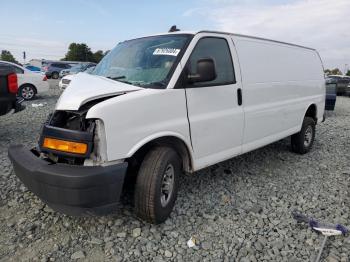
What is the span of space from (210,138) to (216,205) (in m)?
0.82

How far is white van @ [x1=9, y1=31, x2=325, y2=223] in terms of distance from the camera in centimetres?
269

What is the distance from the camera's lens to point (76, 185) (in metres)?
2.58

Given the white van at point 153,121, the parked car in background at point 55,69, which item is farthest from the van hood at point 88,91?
the parked car in background at point 55,69

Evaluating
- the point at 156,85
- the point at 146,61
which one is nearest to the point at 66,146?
the point at 156,85

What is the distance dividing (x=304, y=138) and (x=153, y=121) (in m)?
4.06

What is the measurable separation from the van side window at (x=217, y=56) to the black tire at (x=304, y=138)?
2673mm

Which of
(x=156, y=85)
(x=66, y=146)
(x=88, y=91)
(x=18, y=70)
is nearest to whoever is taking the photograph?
(x=66, y=146)

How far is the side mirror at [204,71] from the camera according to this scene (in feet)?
10.5

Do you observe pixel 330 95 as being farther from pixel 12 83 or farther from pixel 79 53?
pixel 79 53

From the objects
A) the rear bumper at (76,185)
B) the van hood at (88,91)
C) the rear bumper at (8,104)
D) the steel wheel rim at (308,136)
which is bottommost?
the steel wheel rim at (308,136)

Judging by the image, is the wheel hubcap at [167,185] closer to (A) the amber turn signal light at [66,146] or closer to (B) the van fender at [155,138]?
(B) the van fender at [155,138]

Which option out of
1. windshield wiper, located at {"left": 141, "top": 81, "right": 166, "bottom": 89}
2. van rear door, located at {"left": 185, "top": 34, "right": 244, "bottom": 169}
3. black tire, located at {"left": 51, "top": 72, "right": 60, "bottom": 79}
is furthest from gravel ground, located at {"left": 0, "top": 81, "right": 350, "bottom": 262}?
black tire, located at {"left": 51, "top": 72, "right": 60, "bottom": 79}

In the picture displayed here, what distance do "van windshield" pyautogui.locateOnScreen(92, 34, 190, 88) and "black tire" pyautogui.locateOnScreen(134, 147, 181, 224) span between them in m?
0.70

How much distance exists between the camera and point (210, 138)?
144 inches
